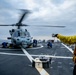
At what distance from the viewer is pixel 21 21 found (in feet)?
126

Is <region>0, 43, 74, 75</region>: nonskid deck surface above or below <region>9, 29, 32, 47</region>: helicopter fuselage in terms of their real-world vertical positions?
below

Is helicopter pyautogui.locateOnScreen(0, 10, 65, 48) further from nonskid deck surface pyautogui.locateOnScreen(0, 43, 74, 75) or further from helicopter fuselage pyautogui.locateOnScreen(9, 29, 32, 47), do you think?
nonskid deck surface pyautogui.locateOnScreen(0, 43, 74, 75)

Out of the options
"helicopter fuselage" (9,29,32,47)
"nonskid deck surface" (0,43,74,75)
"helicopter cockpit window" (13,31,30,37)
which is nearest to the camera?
"nonskid deck surface" (0,43,74,75)

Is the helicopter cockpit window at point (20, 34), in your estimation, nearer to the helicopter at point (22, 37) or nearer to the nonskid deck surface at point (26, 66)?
the helicopter at point (22, 37)

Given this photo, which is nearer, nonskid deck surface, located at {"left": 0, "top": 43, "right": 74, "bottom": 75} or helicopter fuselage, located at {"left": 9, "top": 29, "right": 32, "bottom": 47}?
nonskid deck surface, located at {"left": 0, "top": 43, "right": 74, "bottom": 75}

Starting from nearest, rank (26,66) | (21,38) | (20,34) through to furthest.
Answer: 1. (26,66)
2. (21,38)
3. (20,34)

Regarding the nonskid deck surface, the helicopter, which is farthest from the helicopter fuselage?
the nonskid deck surface

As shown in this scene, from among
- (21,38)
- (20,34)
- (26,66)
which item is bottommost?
(26,66)

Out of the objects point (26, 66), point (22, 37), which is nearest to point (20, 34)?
point (22, 37)

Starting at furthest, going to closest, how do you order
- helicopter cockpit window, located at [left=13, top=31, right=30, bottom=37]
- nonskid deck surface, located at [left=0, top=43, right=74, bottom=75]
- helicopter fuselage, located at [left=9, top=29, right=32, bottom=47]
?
helicopter cockpit window, located at [left=13, top=31, right=30, bottom=37] → helicopter fuselage, located at [left=9, top=29, right=32, bottom=47] → nonskid deck surface, located at [left=0, top=43, right=74, bottom=75]

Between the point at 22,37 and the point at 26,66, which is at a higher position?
the point at 22,37

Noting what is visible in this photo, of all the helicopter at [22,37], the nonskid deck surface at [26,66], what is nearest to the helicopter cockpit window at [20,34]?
the helicopter at [22,37]

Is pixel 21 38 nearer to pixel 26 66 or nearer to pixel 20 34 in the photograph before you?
pixel 20 34

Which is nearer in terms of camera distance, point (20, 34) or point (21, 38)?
point (21, 38)
